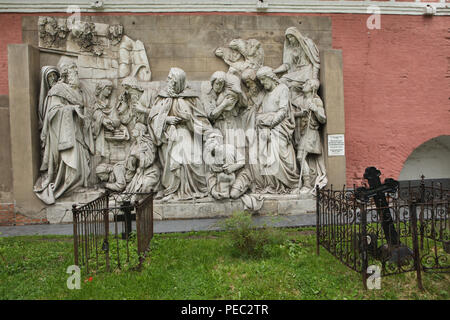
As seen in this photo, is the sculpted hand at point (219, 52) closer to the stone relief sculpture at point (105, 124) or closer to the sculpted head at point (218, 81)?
the sculpted head at point (218, 81)

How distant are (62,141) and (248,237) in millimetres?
4848

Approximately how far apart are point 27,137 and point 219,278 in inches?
225

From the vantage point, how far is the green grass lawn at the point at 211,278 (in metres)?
4.02

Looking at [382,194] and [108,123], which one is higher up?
[108,123]

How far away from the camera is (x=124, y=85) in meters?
8.19

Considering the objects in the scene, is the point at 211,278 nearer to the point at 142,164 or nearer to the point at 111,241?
the point at 111,241

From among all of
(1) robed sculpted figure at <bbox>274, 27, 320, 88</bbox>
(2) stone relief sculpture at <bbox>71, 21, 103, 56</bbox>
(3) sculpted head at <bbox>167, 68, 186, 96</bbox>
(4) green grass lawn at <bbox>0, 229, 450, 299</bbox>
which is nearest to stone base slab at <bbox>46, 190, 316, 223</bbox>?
(4) green grass lawn at <bbox>0, 229, 450, 299</bbox>

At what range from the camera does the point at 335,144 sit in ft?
27.5

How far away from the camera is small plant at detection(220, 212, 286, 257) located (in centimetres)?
511

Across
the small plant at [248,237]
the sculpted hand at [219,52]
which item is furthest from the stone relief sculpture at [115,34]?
the small plant at [248,237]

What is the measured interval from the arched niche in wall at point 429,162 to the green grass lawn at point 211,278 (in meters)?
6.32

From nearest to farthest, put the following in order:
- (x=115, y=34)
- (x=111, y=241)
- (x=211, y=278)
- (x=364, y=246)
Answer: (x=364, y=246), (x=211, y=278), (x=111, y=241), (x=115, y=34)

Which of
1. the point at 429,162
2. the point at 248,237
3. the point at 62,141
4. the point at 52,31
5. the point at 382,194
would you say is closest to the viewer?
the point at 382,194

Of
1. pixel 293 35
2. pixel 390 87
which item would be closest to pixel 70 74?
pixel 293 35
